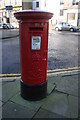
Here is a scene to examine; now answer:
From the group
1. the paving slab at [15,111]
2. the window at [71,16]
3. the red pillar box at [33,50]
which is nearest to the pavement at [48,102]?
the paving slab at [15,111]

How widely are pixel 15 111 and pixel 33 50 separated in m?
1.11

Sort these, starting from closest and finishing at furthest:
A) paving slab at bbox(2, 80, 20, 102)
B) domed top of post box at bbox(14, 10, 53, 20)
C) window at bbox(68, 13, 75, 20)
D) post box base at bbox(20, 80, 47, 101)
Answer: domed top of post box at bbox(14, 10, 53, 20) < post box base at bbox(20, 80, 47, 101) < paving slab at bbox(2, 80, 20, 102) < window at bbox(68, 13, 75, 20)

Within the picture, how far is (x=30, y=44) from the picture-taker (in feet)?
7.86

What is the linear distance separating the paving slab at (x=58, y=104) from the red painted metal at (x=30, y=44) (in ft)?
1.39

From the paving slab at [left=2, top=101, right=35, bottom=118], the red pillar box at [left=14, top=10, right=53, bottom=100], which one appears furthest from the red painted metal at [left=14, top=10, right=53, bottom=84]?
the paving slab at [left=2, top=101, right=35, bottom=118]

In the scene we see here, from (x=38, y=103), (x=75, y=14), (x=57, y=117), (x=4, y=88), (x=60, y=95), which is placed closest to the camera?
(x=57, y=117)

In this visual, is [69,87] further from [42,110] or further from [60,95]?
[42,110]

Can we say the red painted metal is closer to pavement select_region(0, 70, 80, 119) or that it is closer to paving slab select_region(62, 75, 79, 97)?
pavement select_region(0, 70, 80, 119)

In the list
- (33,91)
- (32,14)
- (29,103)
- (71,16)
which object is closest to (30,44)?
(32,14)

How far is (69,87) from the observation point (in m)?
3.16

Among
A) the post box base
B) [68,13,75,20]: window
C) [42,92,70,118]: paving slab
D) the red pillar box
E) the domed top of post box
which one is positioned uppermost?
[68,13,75,20]: window

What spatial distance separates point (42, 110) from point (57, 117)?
0.96 feet

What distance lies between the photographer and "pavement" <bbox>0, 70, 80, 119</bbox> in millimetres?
2297

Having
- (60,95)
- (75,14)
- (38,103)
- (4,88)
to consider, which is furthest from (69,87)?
(75,14)
